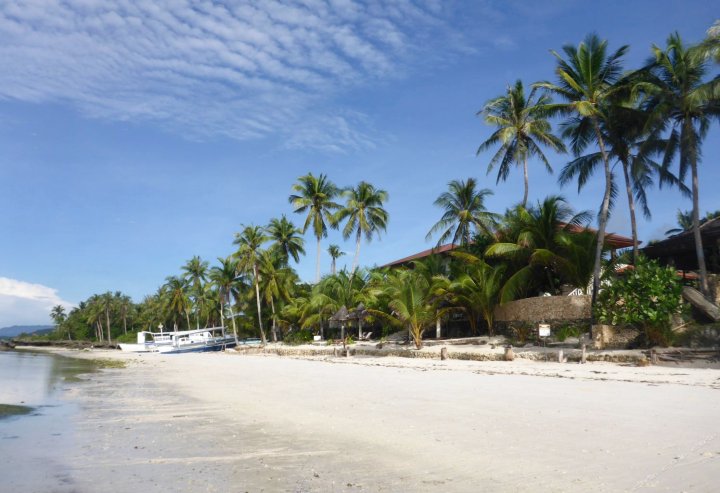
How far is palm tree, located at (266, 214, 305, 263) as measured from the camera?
4769 cm

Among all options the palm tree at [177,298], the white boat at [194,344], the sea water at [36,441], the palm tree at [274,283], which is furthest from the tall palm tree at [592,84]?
the palm tree at [177,298]

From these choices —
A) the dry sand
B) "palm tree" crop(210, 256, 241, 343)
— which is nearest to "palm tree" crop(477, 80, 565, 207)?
the dry sand

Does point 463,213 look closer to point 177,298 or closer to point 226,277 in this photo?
point 226,277

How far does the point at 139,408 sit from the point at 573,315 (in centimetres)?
1579

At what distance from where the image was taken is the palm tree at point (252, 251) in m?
42.8

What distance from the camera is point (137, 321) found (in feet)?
294

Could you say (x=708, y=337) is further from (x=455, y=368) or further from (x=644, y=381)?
(x=455, y=368)

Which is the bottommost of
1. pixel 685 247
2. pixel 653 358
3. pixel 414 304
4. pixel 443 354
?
pixel 443 354

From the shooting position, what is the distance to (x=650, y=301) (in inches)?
603

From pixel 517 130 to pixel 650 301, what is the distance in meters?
14.9

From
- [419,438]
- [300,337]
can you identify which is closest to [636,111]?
[419,438]

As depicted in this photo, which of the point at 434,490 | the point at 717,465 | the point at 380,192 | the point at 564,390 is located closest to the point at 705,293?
the point at 564,390

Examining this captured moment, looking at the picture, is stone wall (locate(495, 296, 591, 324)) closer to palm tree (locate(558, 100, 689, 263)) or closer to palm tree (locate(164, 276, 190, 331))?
palm tree (locate(558, 100, 689, 263))

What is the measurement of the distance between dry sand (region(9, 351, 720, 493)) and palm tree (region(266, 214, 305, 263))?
117 feet
